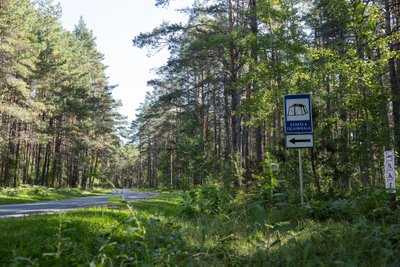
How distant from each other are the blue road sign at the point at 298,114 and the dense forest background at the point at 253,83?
3.47ft

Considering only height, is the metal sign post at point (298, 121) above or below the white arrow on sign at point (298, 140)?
above

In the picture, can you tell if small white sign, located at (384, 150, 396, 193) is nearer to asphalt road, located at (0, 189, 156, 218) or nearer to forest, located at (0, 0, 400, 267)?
forest, located at (0, 0, 400, 267)

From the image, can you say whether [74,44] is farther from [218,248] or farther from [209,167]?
[218,248]

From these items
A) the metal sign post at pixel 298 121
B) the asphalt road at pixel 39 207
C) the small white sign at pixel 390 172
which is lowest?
the asphalt road at pixel 39 207

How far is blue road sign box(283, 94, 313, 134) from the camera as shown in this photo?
8949 mm

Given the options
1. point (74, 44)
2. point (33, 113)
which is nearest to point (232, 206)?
point (33, 113)

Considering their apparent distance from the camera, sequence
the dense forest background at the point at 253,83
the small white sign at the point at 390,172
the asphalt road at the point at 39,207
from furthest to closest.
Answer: the asphalt road at the point at 39,207 → the dense forest background at the point at 253,83 → the small white sign at the point at 390,172

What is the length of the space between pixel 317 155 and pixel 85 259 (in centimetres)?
983

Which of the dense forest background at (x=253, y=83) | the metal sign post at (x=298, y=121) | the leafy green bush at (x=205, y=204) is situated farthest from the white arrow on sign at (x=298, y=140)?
the leafy green bush at (x=205, y=204)

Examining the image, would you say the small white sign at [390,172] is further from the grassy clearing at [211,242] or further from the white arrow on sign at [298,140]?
the white arrow on sign at [298,140]

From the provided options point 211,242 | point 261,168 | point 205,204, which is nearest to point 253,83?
point 261,168

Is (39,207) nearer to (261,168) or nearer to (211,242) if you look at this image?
(261,168)

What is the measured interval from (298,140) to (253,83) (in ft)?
44.8

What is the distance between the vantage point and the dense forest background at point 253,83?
1123cm
